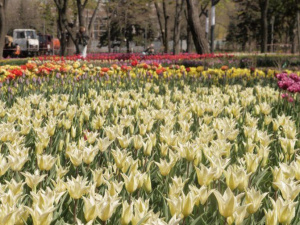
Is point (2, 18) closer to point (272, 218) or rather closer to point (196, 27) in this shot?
point (196, 27)

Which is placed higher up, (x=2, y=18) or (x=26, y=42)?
(x=26, y=42)

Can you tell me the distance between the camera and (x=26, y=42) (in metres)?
38.7

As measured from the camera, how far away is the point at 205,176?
72.2 inches

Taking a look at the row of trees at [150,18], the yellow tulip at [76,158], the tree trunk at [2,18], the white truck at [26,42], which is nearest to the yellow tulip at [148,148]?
the yellow tulip at [76,158]

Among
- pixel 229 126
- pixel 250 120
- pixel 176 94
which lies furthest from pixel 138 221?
pixel 176 94

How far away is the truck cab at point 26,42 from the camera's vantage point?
38.2 metres

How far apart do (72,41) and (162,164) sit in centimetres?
2234

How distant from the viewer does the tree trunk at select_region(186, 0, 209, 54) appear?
18.0 metres

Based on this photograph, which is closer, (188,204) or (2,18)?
(188,204)

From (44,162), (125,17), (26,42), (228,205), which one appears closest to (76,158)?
(44,162)

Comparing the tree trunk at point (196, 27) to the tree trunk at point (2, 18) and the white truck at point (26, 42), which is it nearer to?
the tree trunk at point (2, 18)

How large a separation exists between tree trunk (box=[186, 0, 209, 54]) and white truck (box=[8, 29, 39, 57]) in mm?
23505

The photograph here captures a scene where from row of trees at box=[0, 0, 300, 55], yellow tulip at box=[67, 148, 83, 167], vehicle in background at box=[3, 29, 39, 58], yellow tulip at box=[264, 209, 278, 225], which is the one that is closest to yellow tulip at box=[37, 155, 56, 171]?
yellow tulip at box=[67, 148, 83, 167]

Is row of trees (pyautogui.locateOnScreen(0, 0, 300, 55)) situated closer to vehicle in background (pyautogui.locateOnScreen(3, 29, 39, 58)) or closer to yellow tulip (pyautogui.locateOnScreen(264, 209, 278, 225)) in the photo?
vehicle in background (pyautogui.locateOnScreen(3, 29, 39, 58))
